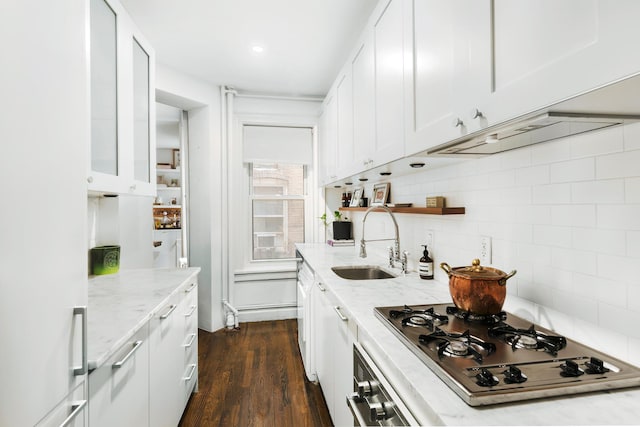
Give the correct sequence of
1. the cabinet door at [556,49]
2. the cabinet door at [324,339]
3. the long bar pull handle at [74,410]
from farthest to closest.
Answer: the cabinet door at [324,339] → the long bar pull handle at [74,410] → the cabinet door at [556,49]

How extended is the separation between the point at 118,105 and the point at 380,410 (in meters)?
1.80

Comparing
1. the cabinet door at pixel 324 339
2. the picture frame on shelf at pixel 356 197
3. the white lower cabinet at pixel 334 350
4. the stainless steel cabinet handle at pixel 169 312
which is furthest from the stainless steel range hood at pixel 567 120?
the picture frame on shelf at pixel 356 197

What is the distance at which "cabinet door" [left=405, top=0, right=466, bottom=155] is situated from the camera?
111 centimetres

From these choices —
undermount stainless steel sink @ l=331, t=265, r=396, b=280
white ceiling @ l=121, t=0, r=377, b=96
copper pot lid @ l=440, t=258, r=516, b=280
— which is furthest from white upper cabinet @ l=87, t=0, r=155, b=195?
copper pot lid @ l=440, t=258, r=516, b=280

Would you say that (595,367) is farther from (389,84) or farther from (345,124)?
(345,124)

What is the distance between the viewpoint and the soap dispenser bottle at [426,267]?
1.89 m

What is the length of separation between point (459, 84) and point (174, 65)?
2.89 m

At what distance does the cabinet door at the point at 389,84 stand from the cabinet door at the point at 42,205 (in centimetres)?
121

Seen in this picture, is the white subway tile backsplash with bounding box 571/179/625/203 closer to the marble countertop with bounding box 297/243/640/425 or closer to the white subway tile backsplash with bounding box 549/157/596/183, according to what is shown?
the white subway tile backsplash with bounding box 549/157/596/183

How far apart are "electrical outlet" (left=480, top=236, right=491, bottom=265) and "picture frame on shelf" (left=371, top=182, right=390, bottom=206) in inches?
42.9

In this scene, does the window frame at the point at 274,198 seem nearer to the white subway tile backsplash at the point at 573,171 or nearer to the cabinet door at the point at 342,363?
the cabinet door at the point at 342,363

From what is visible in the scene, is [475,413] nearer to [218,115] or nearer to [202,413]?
[202,413]

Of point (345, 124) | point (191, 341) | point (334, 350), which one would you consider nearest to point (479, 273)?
point (334, 350)

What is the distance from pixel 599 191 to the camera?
0.96 meters
